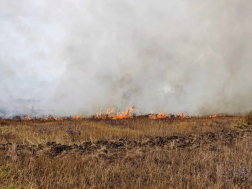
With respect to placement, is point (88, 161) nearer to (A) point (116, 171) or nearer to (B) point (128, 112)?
(A) point (116, 171)

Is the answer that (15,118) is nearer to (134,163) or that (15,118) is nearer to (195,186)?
(134,163)

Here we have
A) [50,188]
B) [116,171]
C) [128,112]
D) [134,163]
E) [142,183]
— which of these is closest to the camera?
[50,188]

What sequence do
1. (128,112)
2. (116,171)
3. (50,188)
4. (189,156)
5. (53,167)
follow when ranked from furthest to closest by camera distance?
(128,112)
(189,156)
(53,167)
(116,171)
(50,188)

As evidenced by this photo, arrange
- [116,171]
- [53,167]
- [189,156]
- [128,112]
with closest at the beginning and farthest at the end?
[116,171]
[53,167]
[189,156]
[128,112]

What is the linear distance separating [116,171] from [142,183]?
0.60m

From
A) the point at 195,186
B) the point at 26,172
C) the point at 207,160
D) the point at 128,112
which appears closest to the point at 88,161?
the point at 26,172

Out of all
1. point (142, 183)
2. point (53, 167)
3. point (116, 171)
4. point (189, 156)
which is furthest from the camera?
point (189, 156)

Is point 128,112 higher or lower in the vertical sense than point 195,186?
higher

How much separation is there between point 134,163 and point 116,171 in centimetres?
78

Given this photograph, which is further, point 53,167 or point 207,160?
point 207,160

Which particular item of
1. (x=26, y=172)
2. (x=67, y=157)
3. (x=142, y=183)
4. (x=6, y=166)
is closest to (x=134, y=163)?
(x=142, y=183)

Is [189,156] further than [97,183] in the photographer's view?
Yes

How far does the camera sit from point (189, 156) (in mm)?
4848

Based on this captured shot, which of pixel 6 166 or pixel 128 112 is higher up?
pixel 128 112
